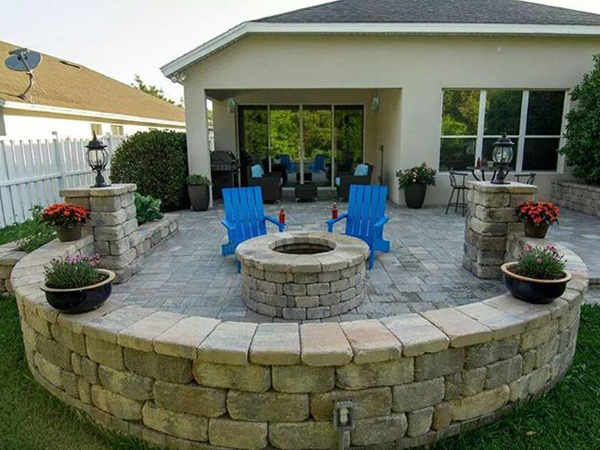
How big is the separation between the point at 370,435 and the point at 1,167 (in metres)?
7.12

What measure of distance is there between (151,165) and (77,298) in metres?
6.38

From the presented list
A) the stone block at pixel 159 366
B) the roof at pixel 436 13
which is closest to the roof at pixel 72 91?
the roof at pixel 436 13

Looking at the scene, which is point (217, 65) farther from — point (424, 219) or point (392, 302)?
point (392, 302)

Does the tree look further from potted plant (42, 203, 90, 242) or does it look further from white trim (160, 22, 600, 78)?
potted plant (42, 203, 90, 242)

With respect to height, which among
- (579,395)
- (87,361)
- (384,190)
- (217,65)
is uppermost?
(217,65)

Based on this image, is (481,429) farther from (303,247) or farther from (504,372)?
(303,247)

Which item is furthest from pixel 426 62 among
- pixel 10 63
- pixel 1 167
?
pixel 10 63

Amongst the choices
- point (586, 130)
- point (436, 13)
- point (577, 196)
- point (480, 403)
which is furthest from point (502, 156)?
point (436, 13)

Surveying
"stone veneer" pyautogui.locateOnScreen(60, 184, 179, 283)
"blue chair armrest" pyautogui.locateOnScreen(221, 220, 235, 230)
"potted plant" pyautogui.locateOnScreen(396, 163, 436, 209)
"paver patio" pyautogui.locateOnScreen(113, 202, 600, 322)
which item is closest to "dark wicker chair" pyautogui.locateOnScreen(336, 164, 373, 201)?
"potted plant" pyautogui.locateOnScreen(396, 163, 436, 209)

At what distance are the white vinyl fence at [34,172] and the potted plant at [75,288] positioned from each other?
5397mm

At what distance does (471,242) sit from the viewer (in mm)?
4512

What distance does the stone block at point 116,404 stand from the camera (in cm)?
221

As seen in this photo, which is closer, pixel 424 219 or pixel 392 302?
pixel 392 302

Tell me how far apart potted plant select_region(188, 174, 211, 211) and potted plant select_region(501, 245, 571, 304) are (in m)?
6.72
